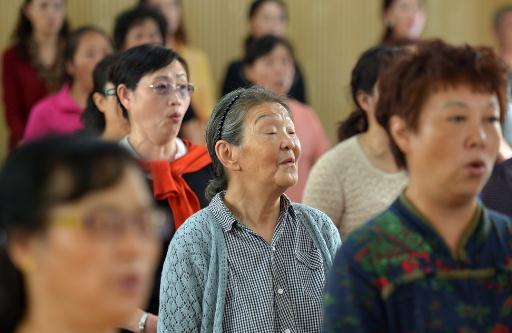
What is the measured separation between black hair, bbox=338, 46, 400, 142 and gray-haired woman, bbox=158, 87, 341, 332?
107 centimetres

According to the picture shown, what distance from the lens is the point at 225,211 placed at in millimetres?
3270

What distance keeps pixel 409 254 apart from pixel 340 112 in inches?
203

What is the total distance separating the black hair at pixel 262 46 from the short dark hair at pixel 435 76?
356 centimetres

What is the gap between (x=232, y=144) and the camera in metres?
3.45

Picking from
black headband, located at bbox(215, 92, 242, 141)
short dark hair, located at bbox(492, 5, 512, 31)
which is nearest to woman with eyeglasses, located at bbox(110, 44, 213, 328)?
black headband, located at bbox(215, 92, 242, 141)

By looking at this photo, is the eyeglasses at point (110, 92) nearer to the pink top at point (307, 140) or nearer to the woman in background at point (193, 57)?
the pink top at point (307, 140)

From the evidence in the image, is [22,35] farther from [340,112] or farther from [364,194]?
[364,194]

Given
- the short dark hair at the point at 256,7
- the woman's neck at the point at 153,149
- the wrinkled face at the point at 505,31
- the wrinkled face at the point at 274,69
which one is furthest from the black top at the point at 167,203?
the wrinkled face at the point at 505,31

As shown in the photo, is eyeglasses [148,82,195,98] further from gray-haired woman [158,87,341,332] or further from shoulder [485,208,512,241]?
shoulder [485,208,512,241]

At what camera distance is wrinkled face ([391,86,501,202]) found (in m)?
2.33

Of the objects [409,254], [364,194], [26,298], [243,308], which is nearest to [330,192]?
[364,194]

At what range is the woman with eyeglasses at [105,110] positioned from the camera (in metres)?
4.32

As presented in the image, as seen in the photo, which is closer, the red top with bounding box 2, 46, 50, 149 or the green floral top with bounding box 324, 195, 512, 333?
the green floral top with bounding box 324, 195, 512, 333

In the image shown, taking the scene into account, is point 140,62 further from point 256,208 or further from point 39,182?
point 39,182
